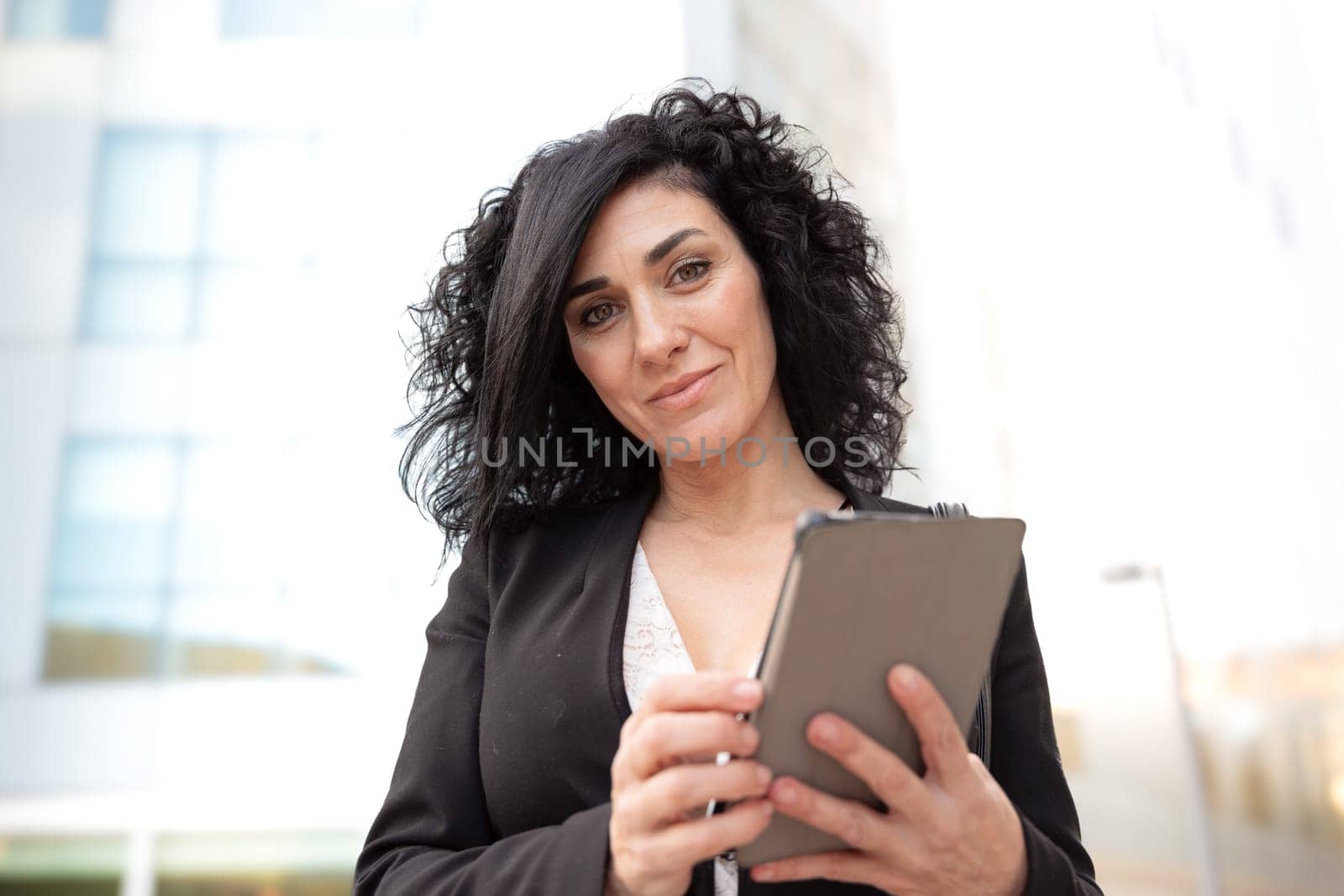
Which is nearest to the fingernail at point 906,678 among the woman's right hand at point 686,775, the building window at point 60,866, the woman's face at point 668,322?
the woman's right hand at point 686,775

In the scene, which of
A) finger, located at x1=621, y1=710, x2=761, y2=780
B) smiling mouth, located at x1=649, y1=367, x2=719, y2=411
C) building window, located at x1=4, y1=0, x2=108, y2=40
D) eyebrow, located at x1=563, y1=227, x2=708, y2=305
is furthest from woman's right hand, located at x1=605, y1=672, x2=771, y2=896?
building window, located at x1=4, y1=0, x2=108, y2=40

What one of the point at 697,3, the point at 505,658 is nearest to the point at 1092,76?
the point at 697,3

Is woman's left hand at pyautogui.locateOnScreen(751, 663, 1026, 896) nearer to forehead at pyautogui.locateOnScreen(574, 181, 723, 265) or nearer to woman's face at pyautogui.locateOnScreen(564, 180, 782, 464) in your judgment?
woman's face at pyautogui.locateOnScreen(564, 180, 782, 464)

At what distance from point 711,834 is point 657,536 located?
1.90ft

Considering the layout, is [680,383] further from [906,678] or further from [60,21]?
[60,21]

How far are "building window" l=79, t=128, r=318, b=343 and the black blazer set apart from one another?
1.55 meters

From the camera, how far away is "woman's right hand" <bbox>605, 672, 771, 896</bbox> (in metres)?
0.69

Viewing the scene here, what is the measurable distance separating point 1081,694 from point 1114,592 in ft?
0.88

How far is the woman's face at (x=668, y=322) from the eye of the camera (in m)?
1.17

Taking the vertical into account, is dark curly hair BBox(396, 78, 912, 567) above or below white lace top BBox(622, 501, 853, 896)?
above

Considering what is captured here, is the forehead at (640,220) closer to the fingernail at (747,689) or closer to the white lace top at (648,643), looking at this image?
the white lace top at (648,643)

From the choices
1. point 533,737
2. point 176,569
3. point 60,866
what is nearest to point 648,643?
point 533,737

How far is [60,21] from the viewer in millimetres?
2646

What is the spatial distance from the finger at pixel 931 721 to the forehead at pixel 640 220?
2.12ft
